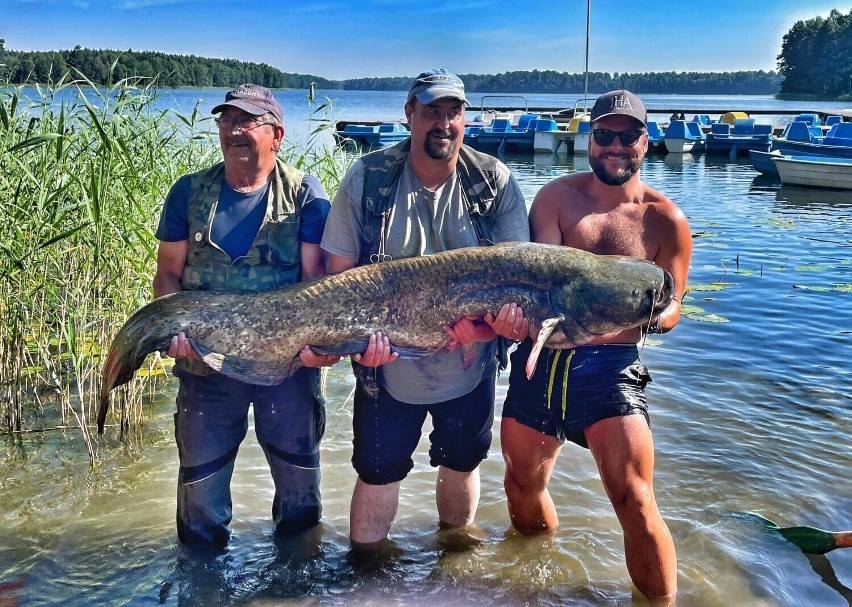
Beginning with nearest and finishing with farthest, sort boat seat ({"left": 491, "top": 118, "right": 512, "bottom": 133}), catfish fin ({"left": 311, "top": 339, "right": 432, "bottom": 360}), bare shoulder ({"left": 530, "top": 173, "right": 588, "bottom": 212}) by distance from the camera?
catfish fin ({"left": 311, "top": 339, "right": 432, "bottom": 360}), bare shoulder ({"left": 530, "top": 173, "right": 588, "bottom": 212}), boat seat ({"left": 491, "top": 118, "right": 512, "bottom": 133})

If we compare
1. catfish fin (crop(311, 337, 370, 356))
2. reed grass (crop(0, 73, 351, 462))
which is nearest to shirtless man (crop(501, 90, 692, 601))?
catfish fin (crop(311, 337, 370, 356))

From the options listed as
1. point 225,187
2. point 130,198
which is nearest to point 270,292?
point 225,187

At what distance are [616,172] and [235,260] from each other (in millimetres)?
1984

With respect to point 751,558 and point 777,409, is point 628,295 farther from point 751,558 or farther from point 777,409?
point 777,409

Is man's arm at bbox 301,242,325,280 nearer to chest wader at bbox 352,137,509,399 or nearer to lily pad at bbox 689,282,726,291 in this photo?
chest wader at bbox 352,137,509,399

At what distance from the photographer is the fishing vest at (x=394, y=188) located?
11.8 ft

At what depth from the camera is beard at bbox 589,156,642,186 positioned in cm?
388

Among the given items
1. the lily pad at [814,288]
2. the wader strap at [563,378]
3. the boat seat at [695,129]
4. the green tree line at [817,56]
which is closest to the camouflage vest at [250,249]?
the wader strap at [563,378]

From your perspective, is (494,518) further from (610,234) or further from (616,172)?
(616,172)

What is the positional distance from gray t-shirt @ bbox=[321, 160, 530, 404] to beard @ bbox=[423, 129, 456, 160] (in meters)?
0.18

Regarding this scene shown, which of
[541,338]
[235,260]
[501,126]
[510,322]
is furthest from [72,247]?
[501,126]

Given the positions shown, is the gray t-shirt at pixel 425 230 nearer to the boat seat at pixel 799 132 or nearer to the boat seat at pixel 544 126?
the boat seat at pixel 799 132

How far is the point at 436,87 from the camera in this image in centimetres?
349

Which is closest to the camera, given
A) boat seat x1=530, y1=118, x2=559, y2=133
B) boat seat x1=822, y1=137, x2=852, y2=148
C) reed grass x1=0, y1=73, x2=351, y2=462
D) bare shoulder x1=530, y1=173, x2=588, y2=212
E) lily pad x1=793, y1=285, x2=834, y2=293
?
bare shoulder x1=530, y1=173, x2=588, y2=212
